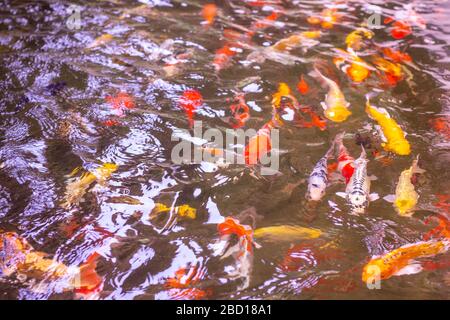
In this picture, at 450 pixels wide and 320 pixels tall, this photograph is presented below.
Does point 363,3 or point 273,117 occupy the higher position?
point 363,3

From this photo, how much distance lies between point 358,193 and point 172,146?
1.74 m

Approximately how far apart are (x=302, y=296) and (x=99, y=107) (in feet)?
9.49

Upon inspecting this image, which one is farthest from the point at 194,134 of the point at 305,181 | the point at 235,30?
the point at 235,30

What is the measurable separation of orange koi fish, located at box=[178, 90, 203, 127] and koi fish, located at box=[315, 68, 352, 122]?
1.31m

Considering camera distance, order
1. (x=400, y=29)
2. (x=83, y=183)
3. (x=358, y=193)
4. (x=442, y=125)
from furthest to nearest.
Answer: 1. (x=400, y=29)
2. (x=442, y=125)
3. (x=83, y=183)
4. (x=358, y=193)

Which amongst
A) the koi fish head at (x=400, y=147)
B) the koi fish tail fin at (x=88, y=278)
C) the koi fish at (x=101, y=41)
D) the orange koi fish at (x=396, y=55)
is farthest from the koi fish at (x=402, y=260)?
the koi fish at (x=101, y=41)

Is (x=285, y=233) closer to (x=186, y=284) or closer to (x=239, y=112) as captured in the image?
(x=186, y=284)

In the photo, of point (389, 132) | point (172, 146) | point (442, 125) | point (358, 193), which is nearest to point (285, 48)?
point (389, 132)

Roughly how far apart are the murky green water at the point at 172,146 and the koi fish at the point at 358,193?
70 mm

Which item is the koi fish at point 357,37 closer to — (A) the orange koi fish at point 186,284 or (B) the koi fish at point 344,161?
(B) the koi fish at point 344,161

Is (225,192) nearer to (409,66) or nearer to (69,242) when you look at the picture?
(69,242)

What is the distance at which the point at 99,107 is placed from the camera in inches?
188

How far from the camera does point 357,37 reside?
608 cm

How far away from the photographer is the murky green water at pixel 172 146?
3.20 m
